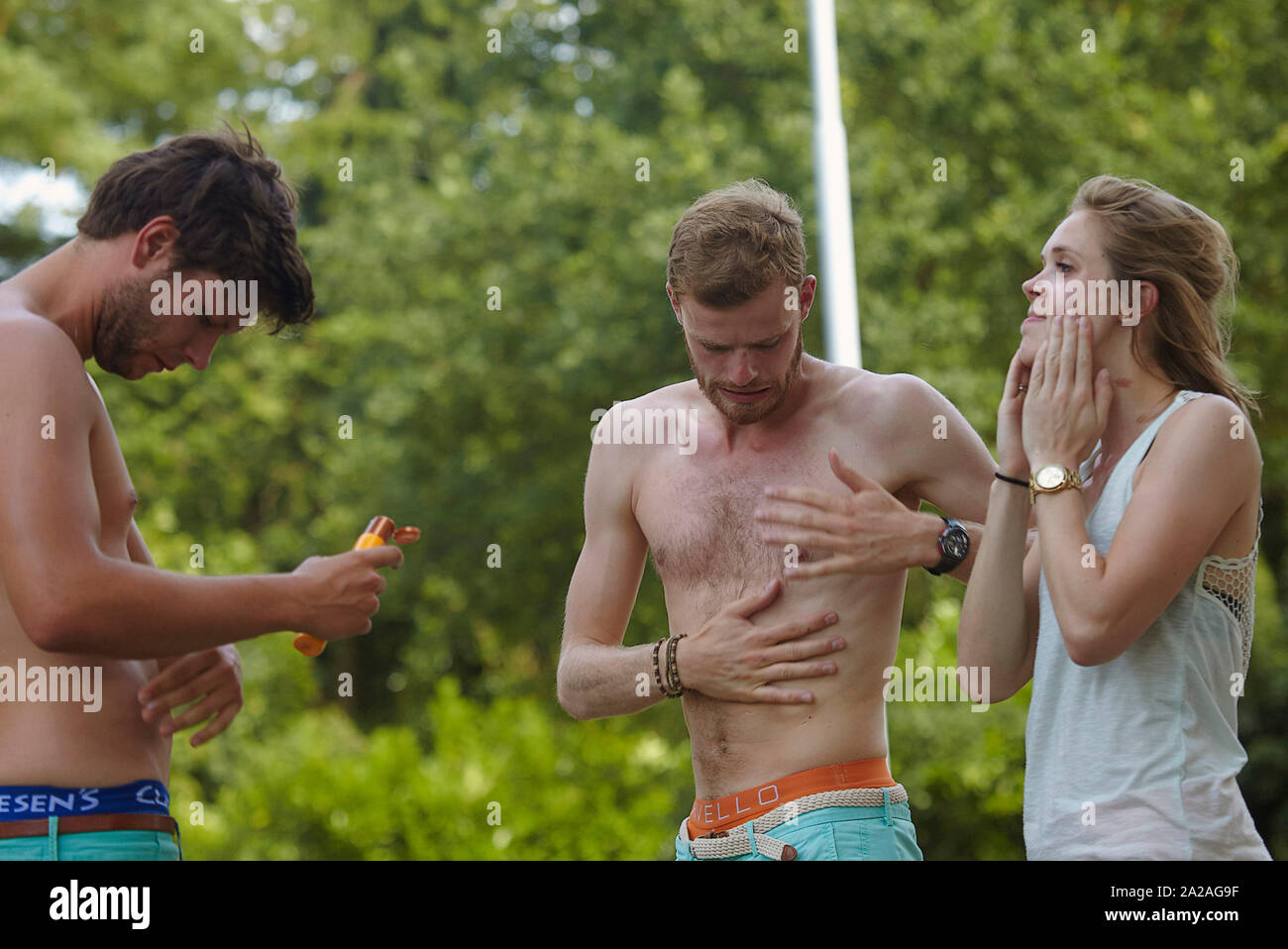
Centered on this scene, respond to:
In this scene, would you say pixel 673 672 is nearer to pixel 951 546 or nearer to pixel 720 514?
pixel 720 514

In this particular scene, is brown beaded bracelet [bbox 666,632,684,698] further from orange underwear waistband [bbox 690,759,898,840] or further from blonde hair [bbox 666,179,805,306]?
blonde hair [bbox 666,179,805,306]

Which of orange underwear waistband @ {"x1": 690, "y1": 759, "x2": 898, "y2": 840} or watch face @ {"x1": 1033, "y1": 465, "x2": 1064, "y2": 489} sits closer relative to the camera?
watch face @ {"x1": 1033, "y1": 465, "x2": 1064, "y2": 489}

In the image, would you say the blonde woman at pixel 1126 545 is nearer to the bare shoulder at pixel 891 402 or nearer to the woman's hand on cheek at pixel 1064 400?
the woman's hand on cheek at pixel 1064 400

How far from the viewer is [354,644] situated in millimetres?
16438

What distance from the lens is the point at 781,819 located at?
8.90 feet

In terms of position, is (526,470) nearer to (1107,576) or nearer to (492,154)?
(492,154)

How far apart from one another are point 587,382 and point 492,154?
3350 millimetres

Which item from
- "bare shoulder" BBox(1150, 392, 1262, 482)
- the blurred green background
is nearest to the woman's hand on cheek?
"bare shoulder" BBox(1150, 392, 1262, 482)

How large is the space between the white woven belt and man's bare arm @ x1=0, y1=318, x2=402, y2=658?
3.15 ft

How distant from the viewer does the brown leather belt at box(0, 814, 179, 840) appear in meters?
2.42

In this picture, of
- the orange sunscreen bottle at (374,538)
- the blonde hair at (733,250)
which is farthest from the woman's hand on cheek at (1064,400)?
the orange sunscreen bottle at (374,538)

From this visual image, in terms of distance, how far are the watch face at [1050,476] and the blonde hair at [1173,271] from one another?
1.10 feet

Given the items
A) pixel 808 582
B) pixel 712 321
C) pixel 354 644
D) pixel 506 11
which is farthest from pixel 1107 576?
pixel 354 644

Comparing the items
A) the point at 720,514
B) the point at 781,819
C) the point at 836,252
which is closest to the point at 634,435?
the point at 720,514
